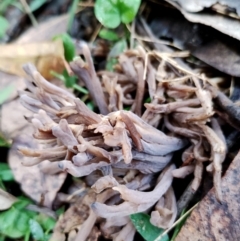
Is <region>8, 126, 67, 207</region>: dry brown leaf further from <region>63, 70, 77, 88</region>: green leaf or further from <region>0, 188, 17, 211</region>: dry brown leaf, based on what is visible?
<region>63, 70, 77, 88</region>: green leaf

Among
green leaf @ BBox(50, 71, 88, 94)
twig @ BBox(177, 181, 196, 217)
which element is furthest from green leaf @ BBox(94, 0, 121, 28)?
twig @ BBox(177, 181, 196, 217)

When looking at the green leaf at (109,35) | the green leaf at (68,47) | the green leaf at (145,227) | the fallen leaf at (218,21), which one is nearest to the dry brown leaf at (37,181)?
the green leaf at (145,227)

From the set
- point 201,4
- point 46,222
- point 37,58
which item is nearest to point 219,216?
point 46,222

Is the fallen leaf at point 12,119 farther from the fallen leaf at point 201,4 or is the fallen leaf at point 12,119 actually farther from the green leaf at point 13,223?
the fallen leaf at point 201,4

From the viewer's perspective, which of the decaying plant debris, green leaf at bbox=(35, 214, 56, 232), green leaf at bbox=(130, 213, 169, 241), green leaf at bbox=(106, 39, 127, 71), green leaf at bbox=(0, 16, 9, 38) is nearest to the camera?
the decaying plant debris

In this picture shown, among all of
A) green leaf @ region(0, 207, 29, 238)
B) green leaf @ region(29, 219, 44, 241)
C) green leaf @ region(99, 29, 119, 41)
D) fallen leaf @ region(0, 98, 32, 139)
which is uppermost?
green leaf @ region(99, 29, 119, 41)

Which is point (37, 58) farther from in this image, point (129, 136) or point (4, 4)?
point (129, 136)
